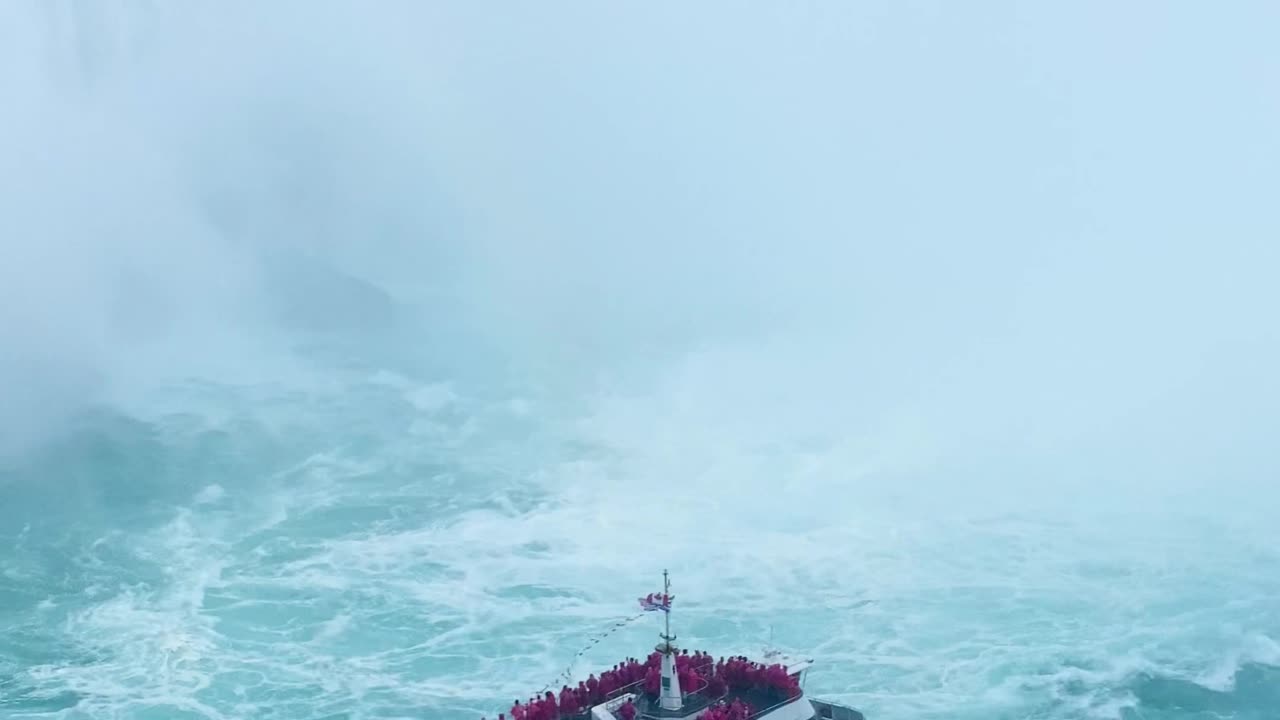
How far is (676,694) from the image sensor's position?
34.5 m

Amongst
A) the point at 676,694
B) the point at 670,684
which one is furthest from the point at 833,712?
the point at 670,684

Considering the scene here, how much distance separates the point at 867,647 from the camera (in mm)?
51375

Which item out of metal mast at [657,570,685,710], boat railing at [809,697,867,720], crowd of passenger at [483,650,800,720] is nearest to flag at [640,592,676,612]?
metal mast at [657,570,685,710]

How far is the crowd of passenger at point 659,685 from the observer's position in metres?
34.8

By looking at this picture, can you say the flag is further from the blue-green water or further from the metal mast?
the blue-green water

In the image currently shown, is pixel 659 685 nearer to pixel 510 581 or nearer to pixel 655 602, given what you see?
pixel 655 602

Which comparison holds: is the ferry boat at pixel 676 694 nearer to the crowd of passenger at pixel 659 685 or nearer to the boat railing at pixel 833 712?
the crowd of passenger at pixel 659 685

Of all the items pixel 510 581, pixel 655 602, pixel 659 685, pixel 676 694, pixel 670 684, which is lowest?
pixel 676 694

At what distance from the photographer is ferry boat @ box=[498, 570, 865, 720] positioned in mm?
34500

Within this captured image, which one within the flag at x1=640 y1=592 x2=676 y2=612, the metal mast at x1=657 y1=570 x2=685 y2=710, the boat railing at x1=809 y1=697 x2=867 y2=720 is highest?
the flag at x1=640 y1=592 x2=676 y2=612

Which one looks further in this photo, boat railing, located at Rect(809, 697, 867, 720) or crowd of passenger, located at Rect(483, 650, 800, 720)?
boat railing, located at Rect(809, 697, 867, 720)

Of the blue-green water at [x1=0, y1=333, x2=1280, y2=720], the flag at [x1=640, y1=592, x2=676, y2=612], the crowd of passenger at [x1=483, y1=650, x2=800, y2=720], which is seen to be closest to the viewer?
the crowd of passenger at [x1=483, y1=650, x2=800, y2=720]

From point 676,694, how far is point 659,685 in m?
0.82

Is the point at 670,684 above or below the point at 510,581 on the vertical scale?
below
